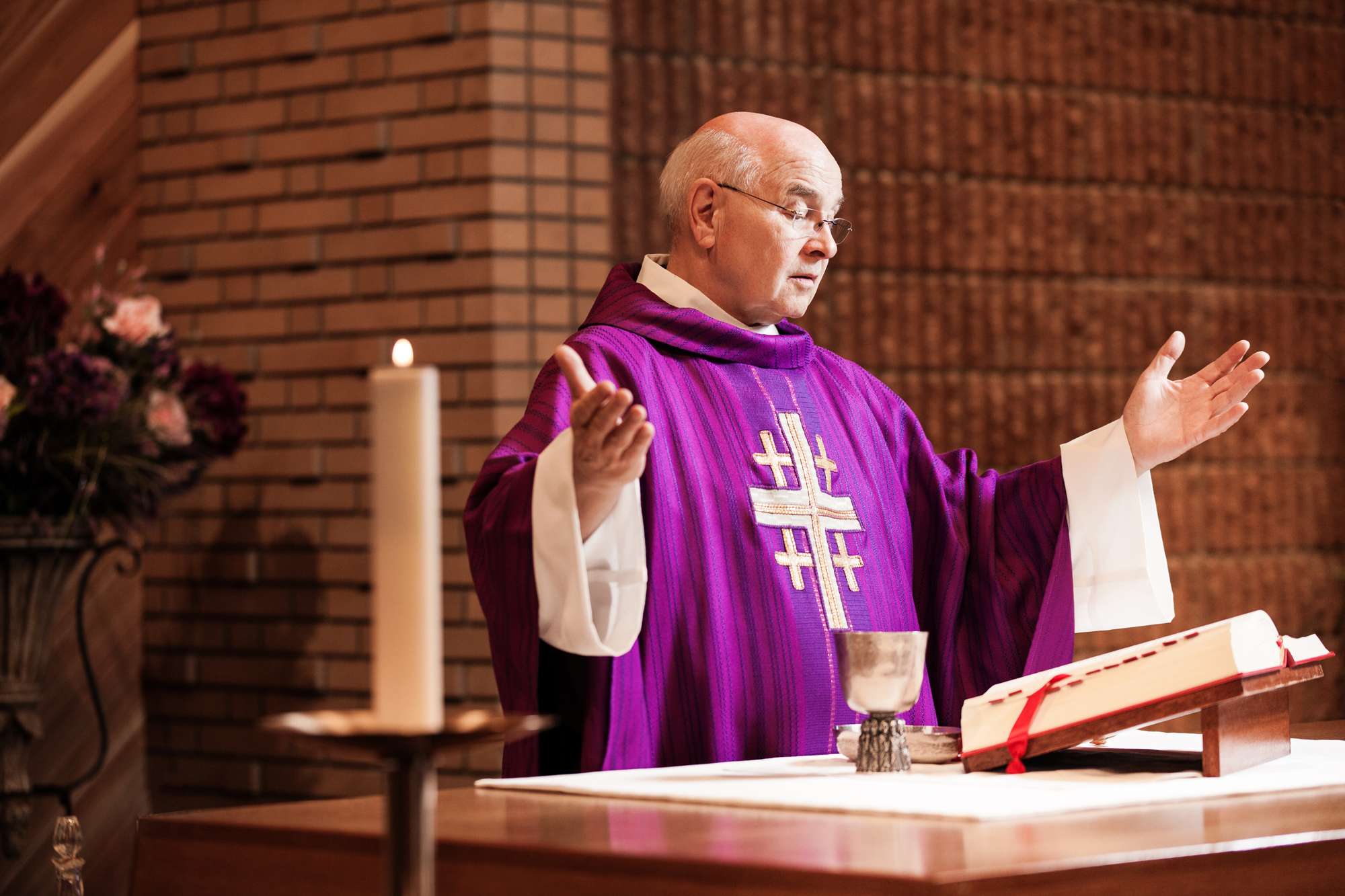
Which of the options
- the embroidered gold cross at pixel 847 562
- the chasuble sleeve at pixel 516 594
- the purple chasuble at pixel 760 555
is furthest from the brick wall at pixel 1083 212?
the chasuble sleeve at pixel 516 594

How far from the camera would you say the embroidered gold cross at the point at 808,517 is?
3133mm

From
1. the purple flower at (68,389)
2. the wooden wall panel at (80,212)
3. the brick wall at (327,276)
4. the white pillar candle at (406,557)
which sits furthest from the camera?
the wooden wall panel at (80,212)

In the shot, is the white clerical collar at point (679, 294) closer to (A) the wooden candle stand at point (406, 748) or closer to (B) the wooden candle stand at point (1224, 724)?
(B) the wooden candle stand at point (1224, 724)

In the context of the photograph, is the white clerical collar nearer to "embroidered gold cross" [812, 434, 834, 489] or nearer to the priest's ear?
the priest's ear

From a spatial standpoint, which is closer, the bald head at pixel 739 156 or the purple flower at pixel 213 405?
the bald head at pixel 739 156

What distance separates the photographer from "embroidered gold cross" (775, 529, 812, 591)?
10.2 feet

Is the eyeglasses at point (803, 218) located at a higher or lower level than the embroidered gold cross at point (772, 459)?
higher

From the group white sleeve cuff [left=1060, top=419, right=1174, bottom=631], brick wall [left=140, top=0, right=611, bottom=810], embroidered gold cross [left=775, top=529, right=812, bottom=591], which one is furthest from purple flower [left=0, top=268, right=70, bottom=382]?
white sleeve cuff [left=1060, top=419, right=1174, bottom=631]

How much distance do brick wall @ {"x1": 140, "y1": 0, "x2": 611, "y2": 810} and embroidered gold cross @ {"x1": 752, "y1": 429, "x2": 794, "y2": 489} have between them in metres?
1.45

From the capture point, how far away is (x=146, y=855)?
78.2 inches

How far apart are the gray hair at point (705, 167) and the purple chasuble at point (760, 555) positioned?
16 centimetres

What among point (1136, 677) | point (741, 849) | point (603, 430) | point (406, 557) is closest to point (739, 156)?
point (603, 430)

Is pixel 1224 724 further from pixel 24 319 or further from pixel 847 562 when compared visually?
pixel 24 319

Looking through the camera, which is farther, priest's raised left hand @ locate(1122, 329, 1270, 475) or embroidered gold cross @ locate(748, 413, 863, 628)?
embroidered gold cross @ locate(748, 413, 863, 628)
